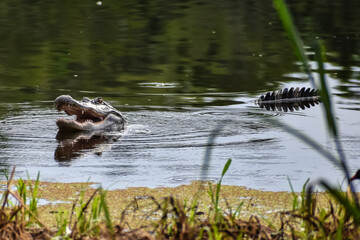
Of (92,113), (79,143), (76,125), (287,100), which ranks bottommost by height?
(79,143)

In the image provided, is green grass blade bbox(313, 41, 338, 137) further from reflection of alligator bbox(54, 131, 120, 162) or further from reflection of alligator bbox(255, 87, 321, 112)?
reflection of alligator bbox(255, 87, 321, 112)

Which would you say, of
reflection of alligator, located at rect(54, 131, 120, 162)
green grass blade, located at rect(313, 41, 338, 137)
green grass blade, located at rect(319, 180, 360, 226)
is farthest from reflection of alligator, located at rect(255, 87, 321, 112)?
green grass blade, located at rect(313, 41, 338, 137)

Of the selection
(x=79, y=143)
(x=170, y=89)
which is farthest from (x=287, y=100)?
(x=79, y=143)

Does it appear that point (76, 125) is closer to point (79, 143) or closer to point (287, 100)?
point (79, 143)

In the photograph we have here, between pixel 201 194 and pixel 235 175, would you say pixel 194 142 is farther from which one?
pixel 201 194

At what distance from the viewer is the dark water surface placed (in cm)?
679

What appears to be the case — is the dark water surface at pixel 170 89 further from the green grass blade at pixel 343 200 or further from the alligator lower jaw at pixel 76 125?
the green grass blade at pixel 343 200

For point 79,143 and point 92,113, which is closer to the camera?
point 79,143

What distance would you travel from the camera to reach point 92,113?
9.27 metres

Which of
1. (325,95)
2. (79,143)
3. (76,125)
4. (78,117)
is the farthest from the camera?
(78,117)

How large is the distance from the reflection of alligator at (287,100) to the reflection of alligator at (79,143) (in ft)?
8.94

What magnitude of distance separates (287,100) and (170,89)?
190 cm

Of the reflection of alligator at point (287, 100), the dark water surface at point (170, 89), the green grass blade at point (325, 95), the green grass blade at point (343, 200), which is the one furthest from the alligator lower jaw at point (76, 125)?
the green grass blade at point (325, 95)

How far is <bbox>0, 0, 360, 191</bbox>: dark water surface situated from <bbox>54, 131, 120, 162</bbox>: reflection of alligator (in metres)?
0.01
